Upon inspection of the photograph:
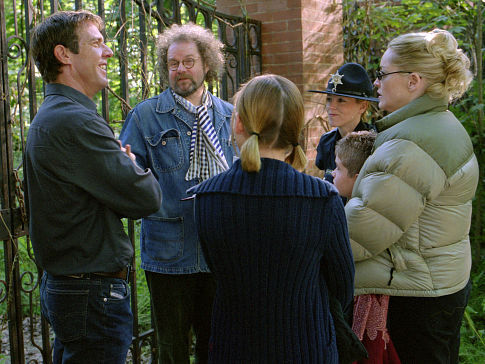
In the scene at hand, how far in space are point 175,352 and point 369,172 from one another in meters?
1.40

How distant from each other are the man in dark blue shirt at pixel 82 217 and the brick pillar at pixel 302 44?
283 centimetres

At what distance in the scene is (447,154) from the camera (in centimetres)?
233

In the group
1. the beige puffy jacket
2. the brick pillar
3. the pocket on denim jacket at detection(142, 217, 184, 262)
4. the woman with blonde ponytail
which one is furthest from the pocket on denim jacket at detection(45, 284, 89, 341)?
the brick pillar

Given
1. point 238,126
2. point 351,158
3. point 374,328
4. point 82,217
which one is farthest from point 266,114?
point 374,328

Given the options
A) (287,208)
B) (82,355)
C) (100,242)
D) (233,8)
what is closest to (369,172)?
(287,208)

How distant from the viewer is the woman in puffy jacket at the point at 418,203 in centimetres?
229

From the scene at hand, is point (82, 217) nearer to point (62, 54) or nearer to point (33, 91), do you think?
point (62, 54)

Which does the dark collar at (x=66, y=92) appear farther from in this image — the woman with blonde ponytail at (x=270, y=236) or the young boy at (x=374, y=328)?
the young boy at (x=374, y=328)

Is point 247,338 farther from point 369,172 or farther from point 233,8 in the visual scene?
point 233,8

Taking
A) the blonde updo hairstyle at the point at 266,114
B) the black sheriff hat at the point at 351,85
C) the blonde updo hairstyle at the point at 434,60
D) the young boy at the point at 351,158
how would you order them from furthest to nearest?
the black sheriff hat at the point at 351,85
the young boy at the point at 351,158
the blonde updo hairstyle at the point at 434,60
the blonde updo hairstyle at the point at 266,114

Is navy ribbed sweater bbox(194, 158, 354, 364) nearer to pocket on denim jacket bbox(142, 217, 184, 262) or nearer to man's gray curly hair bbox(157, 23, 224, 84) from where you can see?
pocket on denim jacket bbox(142, 217, 184, 262)

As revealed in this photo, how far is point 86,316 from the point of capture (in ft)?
7.01

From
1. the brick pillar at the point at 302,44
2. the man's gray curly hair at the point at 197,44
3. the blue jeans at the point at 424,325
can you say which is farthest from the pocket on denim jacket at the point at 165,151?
the brick pillar at the point at 302,44

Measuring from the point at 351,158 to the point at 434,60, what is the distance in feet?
1.83
